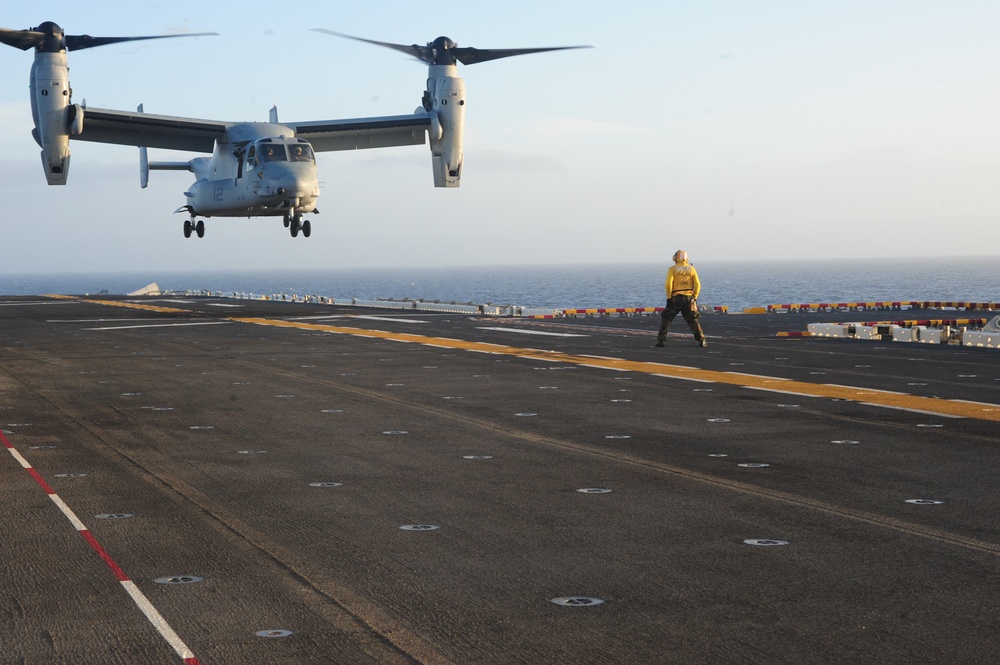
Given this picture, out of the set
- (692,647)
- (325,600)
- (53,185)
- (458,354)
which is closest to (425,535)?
(325,600)

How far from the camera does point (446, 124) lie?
46656 mm

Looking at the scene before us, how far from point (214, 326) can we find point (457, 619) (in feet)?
99.4

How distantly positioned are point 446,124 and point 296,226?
25.8ft

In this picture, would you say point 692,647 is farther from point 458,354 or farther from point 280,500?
point 458,354

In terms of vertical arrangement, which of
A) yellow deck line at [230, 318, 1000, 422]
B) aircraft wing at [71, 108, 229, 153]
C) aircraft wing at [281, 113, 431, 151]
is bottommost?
yellow deck line at [230, 318, 1000, 422]

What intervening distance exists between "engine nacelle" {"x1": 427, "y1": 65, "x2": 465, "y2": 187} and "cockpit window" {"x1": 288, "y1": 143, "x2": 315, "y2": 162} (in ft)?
20.7

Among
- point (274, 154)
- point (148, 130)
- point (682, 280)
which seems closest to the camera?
point (682, 280)

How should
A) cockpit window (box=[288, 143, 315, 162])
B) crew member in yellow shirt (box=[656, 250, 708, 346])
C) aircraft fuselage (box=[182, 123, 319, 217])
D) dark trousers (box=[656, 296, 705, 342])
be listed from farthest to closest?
cockpit window (box=[288, 143, 315, 162]) → aircraft fuselage (box=[182, 123, 319, 217]) → dark trousers (box=[656, 296, 705, 342]) → crew member in yellow shirt (box=[656, 250, 708, 346])

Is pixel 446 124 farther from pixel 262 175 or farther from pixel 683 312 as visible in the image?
pixel 683 312

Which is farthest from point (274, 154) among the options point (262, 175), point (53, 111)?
point (53, 111)

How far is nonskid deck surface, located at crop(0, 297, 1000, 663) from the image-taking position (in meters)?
5.68

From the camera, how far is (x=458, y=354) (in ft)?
79.1

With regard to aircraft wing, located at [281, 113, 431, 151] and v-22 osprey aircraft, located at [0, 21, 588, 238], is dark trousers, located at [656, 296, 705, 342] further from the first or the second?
aircraft wing, located at [281, 113, 431, 151]

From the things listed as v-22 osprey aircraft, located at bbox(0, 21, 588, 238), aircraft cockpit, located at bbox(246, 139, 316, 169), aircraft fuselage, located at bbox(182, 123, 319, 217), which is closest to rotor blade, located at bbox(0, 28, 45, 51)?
v-22 osprey aircraft, located at bbox(0, 21, 588, 238)
